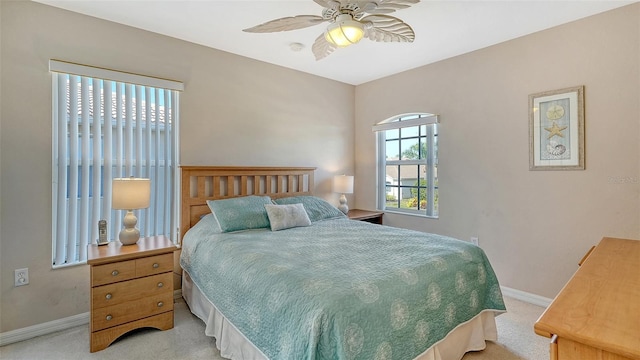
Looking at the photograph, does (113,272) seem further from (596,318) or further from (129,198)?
(596,318)

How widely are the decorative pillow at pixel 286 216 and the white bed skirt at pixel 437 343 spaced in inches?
33.3

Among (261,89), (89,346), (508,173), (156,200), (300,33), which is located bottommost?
(89,346)

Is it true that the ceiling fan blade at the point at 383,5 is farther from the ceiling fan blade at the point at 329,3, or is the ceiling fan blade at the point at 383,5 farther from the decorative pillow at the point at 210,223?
the decorative pillow at the point at 210,223

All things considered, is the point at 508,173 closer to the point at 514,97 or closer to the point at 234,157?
the point at 514,97

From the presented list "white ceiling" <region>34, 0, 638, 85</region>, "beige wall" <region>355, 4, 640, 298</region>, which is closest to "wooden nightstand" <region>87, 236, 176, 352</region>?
"white ceiling" <region>34, 0, 638, 85</region>

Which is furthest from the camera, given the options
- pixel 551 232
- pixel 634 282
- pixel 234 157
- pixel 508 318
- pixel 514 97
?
pixel 234 157

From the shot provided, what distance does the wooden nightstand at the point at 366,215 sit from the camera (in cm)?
384

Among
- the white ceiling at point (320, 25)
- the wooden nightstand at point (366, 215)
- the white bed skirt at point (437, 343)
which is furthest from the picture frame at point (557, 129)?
the wooden nightstand at point (366, 215)

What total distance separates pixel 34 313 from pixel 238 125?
234 centimetres

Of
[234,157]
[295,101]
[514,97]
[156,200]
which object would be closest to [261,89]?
[295,101]

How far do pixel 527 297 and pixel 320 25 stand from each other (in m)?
3.24

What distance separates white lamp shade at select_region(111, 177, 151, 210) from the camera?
2264 millimetres

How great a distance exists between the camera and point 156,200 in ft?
9.26

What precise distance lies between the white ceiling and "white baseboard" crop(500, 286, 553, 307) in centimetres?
251
